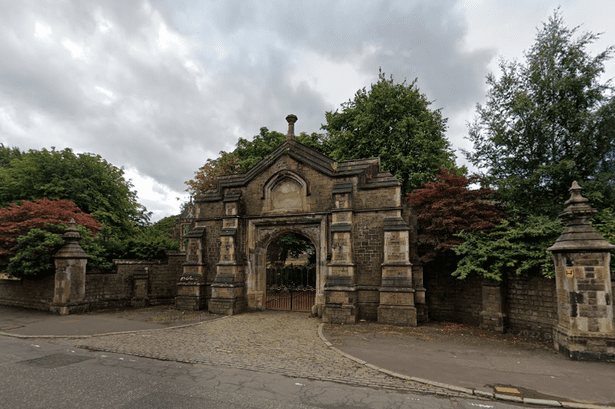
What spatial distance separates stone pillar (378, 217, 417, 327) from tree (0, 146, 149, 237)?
16.4m

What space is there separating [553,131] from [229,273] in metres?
14.3

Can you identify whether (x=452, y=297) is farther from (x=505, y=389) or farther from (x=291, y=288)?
(x=505, y=389)

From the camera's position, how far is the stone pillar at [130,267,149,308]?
53.4ft

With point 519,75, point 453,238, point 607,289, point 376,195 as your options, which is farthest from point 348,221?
point 519,75

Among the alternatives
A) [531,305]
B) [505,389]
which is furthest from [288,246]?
[505,389]

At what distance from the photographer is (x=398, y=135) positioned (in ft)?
63.6

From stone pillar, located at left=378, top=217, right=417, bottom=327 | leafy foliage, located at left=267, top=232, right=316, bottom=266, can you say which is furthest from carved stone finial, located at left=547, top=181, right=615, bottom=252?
leafy foliage, located at left=267, top=232, right=316, bottom=266

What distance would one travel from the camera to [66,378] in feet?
20.0

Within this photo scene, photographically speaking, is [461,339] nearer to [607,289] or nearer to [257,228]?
[607,289]

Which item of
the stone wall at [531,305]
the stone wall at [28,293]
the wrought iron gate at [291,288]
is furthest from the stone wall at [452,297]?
the stone wall at [28,293]

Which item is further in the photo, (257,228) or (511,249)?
(257,228)

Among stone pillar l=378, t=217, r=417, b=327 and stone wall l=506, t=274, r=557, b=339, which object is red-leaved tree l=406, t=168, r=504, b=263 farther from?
stone wall l=506, t=274, r=557, b=339

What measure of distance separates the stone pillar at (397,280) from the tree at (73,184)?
16420 millimetres

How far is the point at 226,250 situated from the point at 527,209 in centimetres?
1226
